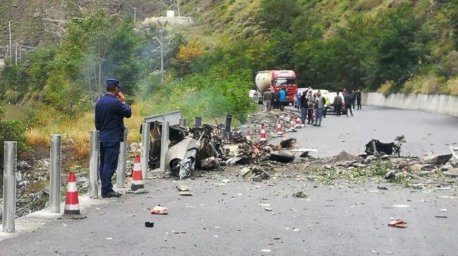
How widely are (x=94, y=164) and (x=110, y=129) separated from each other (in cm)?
74

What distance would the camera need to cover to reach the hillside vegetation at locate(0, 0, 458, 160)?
51375 millimetres

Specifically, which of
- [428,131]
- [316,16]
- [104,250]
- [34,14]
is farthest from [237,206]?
[34,14]

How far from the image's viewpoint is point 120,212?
34.1 feet

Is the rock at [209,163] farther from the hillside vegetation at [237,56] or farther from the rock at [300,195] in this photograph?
the hillside vegetation at [237,56]

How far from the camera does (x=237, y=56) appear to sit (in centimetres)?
9369

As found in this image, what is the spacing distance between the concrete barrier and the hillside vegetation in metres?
0.74

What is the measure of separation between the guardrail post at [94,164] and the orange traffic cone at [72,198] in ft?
4.88

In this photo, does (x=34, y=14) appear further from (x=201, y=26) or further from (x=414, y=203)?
(x=414, y=203)

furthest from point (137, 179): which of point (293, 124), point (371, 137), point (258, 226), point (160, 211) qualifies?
point (293, 124)

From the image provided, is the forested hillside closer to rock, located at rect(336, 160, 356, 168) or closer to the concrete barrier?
the concrete barrier

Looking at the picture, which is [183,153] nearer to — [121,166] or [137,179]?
[121,166]

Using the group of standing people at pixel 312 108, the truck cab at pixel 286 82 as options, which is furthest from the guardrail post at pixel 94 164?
the truck cab at pixel 286 82

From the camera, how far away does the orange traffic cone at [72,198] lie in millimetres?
9781

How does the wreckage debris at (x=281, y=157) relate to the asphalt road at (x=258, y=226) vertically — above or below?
above
